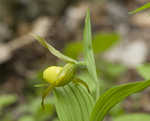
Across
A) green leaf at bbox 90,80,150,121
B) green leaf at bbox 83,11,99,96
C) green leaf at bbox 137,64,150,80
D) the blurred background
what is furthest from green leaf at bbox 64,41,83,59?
green leaf at bbox 90,80,150,121

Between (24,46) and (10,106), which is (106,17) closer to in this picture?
(24,46)

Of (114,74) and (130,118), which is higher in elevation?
(130,118)

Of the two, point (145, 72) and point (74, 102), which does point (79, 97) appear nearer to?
point (74, 102)

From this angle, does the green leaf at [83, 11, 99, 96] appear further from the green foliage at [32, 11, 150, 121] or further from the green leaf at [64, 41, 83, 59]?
the green leaf at [64, 41, 83, 59]

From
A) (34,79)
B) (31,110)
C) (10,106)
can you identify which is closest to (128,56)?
(34,79)

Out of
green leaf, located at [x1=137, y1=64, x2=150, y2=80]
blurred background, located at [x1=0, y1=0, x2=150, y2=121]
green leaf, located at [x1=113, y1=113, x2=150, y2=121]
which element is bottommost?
blurred background, located at [x1=0, y1=0, x2=150, y2=121]

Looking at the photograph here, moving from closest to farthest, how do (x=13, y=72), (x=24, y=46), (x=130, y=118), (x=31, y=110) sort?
(x=130, y=118) → (x=31, y=110) → (x=13, y=72) → (x=24, y=46)
